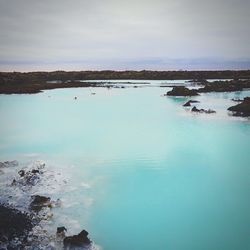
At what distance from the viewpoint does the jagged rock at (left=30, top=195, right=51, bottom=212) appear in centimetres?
822

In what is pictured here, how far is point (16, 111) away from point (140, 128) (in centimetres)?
1194

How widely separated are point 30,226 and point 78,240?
119 cm

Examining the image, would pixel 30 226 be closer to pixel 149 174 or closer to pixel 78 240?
pixel 78 240

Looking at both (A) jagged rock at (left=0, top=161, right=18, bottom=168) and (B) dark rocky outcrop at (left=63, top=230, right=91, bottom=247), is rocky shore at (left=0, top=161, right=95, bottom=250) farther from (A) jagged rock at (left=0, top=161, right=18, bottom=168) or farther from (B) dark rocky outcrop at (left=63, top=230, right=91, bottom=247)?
(A) jagged rock at (left=0, top=161, right=18, bottom=168)

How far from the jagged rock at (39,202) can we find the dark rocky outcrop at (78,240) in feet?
5.85

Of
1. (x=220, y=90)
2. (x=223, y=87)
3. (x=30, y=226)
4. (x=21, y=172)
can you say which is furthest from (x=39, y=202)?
(x=223, y=87)

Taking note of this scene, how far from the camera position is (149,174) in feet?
37.3

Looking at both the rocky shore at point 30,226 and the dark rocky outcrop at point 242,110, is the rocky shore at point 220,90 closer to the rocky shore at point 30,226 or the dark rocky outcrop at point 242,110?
the dark rocky outcrop at point 242,110

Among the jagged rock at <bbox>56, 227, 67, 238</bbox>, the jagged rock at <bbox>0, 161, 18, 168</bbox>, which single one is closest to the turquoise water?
the jagged rock at <bbox>56, 227, 67, 238</bbox>

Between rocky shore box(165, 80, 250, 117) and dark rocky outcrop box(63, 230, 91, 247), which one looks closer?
dark rocky outcrop box(63, 230, 91, 247)

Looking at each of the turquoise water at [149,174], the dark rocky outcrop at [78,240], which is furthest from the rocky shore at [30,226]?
the turquoise water at [149,174]

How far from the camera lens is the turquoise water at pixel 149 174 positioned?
24.5 ft

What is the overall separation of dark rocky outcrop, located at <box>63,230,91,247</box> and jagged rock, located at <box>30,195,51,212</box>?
70.2 inches

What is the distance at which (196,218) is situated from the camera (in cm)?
806
